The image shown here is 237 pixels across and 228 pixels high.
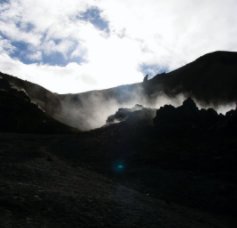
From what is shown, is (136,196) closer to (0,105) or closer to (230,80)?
(0,105)

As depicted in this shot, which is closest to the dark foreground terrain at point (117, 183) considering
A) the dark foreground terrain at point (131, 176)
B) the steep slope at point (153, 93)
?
the dark foreground terrain at point (131, 176)

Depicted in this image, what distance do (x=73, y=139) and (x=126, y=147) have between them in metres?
9.88

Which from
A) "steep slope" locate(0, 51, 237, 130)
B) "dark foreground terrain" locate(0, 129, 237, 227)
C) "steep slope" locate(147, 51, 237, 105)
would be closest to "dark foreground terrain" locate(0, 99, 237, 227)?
"dark foreground terrain" locate(0, 129, 237, 227)

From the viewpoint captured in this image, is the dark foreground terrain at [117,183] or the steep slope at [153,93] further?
the steep slope at [153,93]

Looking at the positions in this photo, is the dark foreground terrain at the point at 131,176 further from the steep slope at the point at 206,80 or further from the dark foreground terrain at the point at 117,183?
the steep slope at the point at 206,80

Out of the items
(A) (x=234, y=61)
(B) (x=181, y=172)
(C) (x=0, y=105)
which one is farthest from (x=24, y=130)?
(A) (x=234, y=61)

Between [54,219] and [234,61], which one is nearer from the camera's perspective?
[54,219]

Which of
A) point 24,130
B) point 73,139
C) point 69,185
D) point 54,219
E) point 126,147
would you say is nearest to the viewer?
point 54,219

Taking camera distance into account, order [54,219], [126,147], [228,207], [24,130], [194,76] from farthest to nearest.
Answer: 1. [194,76]
2. [24,130]
3. [126,147]
4. [228,207]
5. [54,219]

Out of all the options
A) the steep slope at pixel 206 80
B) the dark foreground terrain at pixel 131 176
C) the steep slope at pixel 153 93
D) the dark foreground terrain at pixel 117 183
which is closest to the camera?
the dark foreground terrain at pixel 117 183

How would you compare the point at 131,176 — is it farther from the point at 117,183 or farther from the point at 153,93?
the point at 153,93

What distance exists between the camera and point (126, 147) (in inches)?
1852

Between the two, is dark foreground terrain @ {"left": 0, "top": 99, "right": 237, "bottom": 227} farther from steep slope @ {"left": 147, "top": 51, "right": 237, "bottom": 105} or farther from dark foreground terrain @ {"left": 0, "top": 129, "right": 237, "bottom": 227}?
steep slope @ {"left": 147, "top": 51, "right": 237, "bottom": 105}

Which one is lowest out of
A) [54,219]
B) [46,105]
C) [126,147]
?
[54,219]
